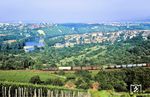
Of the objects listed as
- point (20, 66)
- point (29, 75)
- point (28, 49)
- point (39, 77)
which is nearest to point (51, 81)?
point (39, 77)

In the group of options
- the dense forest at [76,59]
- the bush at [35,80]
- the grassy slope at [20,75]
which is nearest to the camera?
the bush at [35,80]

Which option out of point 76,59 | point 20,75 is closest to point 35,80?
point 20,75

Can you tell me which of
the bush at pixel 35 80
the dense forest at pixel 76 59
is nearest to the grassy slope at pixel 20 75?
the bush at pixel 35 80

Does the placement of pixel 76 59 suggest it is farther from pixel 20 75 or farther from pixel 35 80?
pixel 35 80

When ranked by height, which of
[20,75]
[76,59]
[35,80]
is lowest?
[76,59]

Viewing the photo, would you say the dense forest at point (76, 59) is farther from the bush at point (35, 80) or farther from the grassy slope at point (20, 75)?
the bush at point (35, 80)

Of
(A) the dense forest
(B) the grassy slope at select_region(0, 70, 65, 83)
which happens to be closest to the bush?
(B) the grassy slope at select_region(0, 70, 65, 83)

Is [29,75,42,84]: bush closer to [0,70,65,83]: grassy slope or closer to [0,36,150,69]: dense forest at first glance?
[0,70,65,83]: grassy slope

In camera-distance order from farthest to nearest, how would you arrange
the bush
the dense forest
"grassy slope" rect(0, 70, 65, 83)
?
the dense forest < "grassy slope" rect(0, 70, 65, 83) < the bush

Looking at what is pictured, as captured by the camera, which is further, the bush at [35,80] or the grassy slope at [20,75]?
the grassy slope at [20,75]

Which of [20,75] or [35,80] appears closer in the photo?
[35,80]

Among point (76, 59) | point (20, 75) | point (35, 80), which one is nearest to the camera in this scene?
point (35, 80)

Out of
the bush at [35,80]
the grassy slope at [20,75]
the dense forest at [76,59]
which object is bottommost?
the dense forest at [76,59]
